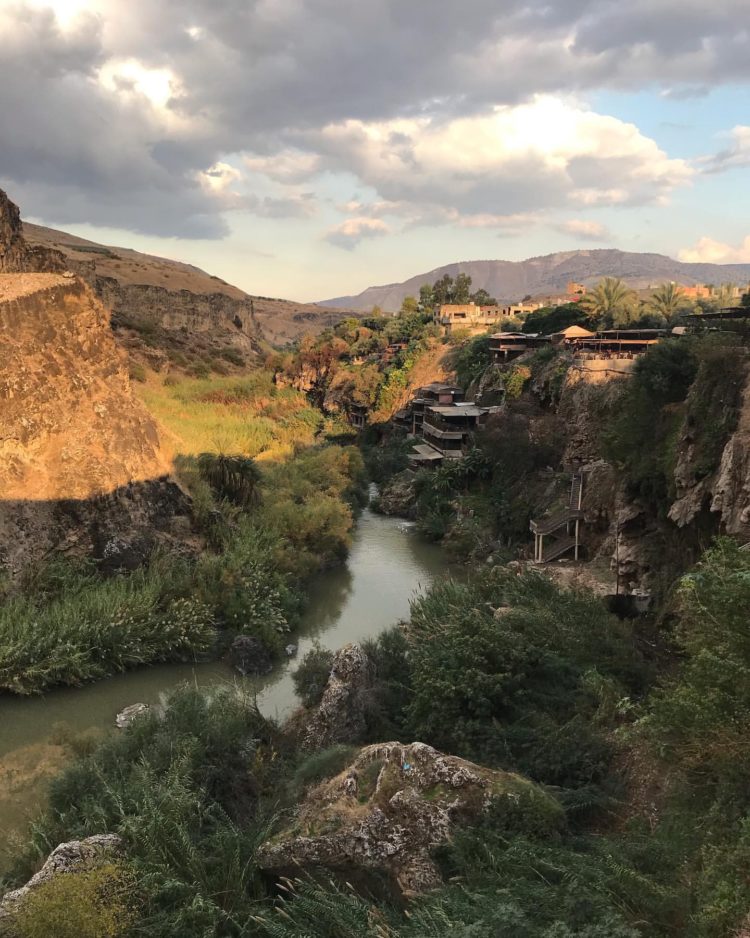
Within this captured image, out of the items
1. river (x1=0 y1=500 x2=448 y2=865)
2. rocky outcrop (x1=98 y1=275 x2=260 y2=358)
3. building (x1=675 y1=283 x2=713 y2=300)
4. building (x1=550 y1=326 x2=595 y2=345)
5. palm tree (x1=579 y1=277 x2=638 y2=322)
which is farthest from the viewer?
rocky outcrop (x1=98 y1=275 x2=260 y2=358)

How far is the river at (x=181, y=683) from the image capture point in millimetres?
12984

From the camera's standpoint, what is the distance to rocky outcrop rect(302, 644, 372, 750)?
12.2 meters

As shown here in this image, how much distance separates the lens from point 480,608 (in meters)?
16.7

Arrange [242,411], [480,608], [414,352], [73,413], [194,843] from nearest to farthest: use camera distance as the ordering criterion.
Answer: [194,843], [480,608], [73,413], [242,411], [414,352]

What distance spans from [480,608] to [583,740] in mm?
6490

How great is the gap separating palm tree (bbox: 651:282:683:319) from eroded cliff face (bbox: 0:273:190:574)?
36427 millimetres

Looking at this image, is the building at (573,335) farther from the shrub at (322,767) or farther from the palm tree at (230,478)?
the shrub at (322,767)

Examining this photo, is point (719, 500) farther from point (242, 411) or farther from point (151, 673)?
point (242, 411)

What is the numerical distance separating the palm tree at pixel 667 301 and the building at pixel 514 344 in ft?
28.4

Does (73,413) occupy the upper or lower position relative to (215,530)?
upper

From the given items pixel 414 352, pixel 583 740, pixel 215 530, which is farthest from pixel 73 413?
pixel 414 352

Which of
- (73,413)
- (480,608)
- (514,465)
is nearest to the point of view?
(480,608)

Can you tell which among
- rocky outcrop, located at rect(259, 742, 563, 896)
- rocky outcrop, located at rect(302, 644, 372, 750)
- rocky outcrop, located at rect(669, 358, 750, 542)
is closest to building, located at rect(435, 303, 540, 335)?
rocky outcrop, located at rect(669, 358, 750, 542)

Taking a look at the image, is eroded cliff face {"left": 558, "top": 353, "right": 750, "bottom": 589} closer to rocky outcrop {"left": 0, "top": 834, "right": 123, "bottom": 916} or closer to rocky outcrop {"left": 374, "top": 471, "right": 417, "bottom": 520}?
rocky outcrop {"left": 374, "top": 471, "right": 417, "bottom": 520}
